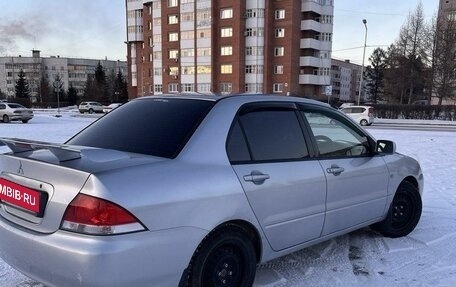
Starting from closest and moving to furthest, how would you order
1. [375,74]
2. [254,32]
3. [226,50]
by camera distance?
[254,32] → [226,50] → [375,74]

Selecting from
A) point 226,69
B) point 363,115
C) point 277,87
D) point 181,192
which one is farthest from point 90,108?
point 181,192

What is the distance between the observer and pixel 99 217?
250 cm

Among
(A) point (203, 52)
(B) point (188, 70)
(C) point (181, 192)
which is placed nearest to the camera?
(C) point (181, 192)

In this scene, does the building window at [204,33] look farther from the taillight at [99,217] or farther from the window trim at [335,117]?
the taillight at [99,217]

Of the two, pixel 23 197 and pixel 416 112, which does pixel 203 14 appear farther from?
pixel 23 197

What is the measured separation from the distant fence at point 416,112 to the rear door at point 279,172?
38983 millimetres

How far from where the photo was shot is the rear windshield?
3.16 metres

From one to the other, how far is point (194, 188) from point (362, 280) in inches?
77.5

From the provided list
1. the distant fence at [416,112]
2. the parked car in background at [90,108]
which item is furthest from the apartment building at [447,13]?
the parked car in background at [90,108]

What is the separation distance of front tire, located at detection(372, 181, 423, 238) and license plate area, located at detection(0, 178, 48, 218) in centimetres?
377

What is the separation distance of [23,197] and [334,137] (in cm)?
295

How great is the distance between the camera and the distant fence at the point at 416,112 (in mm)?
37941

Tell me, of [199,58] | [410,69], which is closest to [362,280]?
[410,69]

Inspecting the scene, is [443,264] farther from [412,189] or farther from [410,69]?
[410,69]
